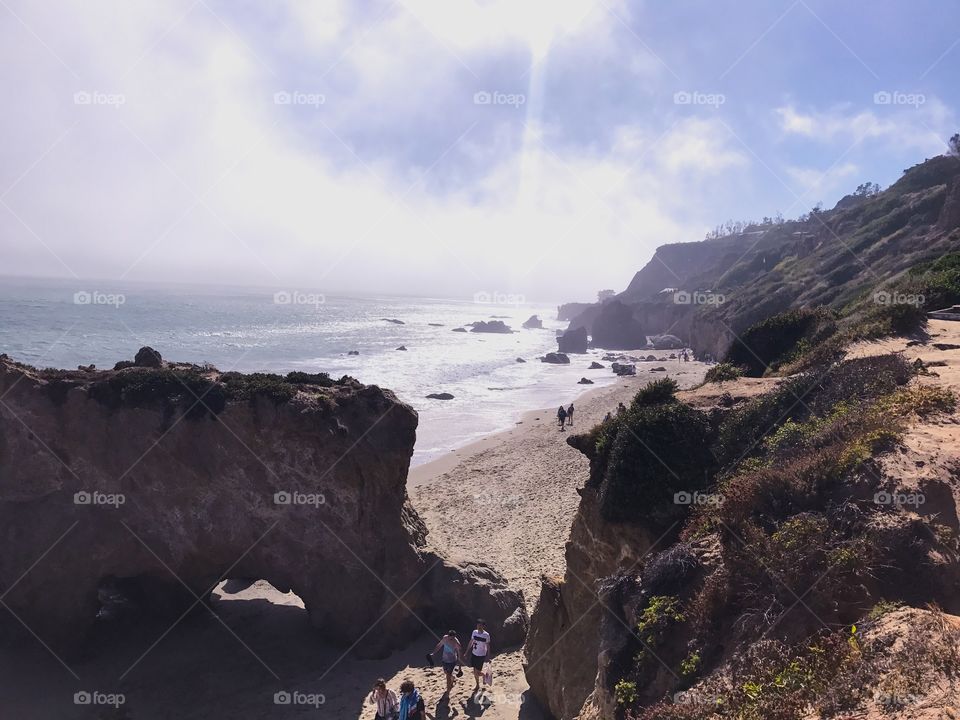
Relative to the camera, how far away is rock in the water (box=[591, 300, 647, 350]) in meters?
111

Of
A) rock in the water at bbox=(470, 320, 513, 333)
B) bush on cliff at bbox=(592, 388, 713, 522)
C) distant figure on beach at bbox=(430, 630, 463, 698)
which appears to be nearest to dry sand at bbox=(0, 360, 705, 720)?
distant figure on beach at bbox=(430, 630, 463, 698)

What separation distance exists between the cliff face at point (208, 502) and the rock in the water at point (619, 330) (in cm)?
10053

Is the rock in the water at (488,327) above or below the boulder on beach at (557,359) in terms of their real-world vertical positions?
above

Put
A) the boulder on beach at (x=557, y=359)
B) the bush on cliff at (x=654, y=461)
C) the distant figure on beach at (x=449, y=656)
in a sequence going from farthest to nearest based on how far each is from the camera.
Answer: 1. the boulder on beach at (x=557, y=359)
2. the distant figure on beach at (x=449, y=656)
3. the bush on cliff at (x=654, y=461)

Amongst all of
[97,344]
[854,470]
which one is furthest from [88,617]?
[97,344]

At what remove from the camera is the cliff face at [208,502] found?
1329cm

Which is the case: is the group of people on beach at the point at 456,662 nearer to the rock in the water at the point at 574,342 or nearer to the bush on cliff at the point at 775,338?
the bush on cliff at the point at 775,338

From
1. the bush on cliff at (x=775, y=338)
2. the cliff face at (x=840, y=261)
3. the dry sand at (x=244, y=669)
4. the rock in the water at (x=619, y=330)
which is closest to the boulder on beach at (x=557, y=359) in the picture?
the cliff face at (x=840, y=261)

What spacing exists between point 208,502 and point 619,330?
105 meters

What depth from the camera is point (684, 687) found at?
19.6 feet

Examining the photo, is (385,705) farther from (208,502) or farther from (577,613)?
(208,502)

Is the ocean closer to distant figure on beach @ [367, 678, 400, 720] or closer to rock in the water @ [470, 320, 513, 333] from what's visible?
rock in the water @ [470, 320, 513, 333]

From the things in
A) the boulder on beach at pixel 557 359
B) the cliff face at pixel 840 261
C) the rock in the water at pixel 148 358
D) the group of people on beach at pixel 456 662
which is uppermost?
the cliff face at pixel 840 261

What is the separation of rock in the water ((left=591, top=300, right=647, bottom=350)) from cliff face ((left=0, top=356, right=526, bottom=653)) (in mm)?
100527
